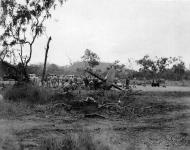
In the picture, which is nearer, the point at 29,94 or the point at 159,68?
the point at 29,94

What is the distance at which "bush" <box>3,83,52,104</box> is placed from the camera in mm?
20094

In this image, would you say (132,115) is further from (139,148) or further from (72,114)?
(139,148)

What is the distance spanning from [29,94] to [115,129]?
9.25 metres

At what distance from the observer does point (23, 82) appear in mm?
22828

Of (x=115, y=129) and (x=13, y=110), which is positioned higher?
(x=13, y=110)

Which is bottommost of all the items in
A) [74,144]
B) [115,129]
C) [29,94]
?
[115,129]

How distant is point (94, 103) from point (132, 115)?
2.07 m

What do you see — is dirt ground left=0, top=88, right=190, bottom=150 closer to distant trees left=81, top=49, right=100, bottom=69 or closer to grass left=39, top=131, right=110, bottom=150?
grass left=39, top=131, right=110, bottom=150

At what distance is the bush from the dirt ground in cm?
389

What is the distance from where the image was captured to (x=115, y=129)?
486 inches

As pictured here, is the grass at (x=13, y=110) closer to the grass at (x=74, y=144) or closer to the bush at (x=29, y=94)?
the bush at (x=29, y=94)

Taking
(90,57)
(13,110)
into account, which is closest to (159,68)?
(90,57)

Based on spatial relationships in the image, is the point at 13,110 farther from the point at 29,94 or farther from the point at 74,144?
the point at 74,144

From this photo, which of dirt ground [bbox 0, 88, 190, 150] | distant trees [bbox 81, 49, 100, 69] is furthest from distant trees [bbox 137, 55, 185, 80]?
dirt ground [bbox 0, 88, 190, 150]
